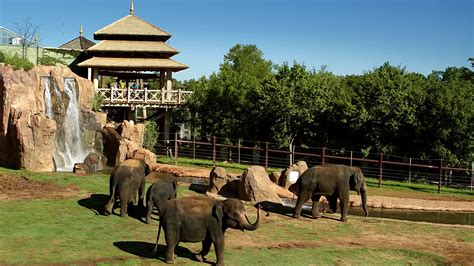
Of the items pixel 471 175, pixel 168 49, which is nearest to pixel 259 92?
pixel 168 49

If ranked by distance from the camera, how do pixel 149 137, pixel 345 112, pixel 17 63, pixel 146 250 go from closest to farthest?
pixel 146 250 < pixel 17 63 < pixel 345 112 < pixel 149 137

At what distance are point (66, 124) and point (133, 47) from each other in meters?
12.2

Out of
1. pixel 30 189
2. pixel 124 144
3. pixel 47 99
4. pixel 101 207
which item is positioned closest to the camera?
pixel 101 207

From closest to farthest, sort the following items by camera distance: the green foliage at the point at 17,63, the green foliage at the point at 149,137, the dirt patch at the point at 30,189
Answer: the dirt patch at the point at 30,189
the green foliage at the point at 17,63
the green foliage at the point at 149,137

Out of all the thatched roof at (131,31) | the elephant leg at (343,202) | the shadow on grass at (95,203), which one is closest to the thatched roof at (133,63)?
the thatched roof at (131,31)

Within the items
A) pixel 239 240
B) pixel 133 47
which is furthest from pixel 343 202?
pixel 133 47

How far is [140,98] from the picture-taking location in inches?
1401

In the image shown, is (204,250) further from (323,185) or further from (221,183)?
(221,183)

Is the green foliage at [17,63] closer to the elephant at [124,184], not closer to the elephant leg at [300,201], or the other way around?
the elephant at [124,184]

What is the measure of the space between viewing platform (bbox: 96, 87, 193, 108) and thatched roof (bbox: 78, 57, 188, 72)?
1772mm

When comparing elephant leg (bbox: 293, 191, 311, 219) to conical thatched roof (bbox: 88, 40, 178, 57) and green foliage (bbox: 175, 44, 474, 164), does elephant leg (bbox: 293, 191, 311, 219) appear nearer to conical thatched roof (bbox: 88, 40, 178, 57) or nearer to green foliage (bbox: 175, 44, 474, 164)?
green foliage (bbox: 175, 44, 474, 164)

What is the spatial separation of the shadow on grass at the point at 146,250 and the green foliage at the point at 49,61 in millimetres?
29231

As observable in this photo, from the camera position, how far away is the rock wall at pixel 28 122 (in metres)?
21.1

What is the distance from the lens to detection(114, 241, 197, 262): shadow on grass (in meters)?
10.3
